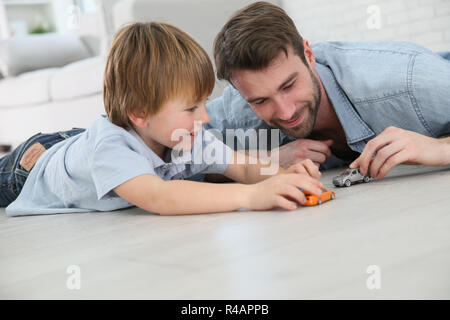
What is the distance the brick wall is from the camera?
254 centimetres

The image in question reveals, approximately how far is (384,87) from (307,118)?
23 cm

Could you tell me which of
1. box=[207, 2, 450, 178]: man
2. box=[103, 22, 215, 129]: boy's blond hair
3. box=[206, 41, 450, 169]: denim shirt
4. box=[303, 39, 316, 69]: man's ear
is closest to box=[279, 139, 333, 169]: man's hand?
box=[207, 2, 450, 178]: man

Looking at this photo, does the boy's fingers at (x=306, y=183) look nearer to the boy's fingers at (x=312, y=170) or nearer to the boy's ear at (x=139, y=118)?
the boy's fingers at (x=312, y=170)

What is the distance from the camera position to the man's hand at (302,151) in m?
1.57

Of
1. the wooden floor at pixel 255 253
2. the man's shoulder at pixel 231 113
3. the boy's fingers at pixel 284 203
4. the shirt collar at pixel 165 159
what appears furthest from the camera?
the man's shoulder at pixel 231 113

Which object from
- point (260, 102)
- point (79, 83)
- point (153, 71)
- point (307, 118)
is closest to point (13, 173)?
point (153, 71)

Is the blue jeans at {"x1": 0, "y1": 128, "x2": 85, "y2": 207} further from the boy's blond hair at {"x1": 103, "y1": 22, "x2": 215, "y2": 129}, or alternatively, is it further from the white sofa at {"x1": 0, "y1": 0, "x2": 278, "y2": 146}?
the white sofa at {"x1": 0, "y1": 0, "x2": 278, "y2": 146}

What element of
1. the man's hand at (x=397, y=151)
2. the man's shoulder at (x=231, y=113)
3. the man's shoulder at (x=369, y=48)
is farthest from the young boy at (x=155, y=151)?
the man's shoulder at (x=369, y=48)

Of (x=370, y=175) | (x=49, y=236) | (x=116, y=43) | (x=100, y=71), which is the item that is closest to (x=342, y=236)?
(x=370, y=175)

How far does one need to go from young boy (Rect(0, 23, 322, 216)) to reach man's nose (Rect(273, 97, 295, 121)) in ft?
0.50

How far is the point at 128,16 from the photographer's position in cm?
250

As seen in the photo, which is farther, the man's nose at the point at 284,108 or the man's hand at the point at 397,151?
the man's nose at the point at 284,108

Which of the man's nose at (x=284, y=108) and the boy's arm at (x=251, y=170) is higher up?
the man's nose at (x=284, y=108)

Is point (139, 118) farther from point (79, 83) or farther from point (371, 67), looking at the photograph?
point (79, 83)
